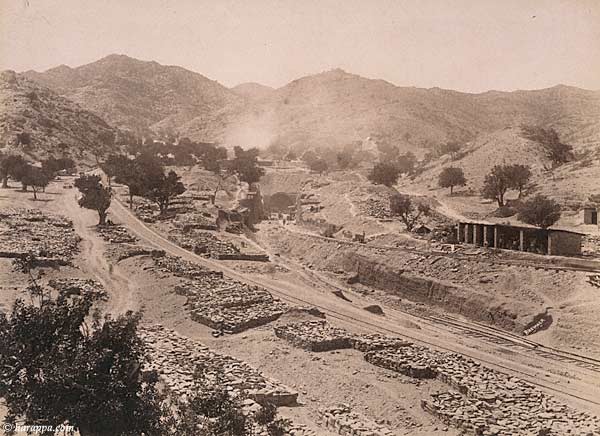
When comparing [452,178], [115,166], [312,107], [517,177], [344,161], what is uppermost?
[312,107]

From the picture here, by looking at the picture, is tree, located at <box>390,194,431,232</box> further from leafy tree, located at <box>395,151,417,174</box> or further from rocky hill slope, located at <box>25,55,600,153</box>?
rocky hill slope, located at <box>25,55,600,153</box>

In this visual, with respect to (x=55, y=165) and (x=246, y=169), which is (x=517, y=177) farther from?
(x=55, y=165)

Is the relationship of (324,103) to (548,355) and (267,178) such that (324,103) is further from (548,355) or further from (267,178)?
(548,355)

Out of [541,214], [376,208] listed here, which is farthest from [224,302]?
[376,208]

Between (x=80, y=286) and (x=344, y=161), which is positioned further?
(x=344, y=161)

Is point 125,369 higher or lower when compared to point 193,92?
lower

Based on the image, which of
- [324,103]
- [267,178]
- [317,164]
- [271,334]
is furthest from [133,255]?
[324,103]

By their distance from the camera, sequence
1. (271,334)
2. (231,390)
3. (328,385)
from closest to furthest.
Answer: (231,390), (328,385), (271,334)
